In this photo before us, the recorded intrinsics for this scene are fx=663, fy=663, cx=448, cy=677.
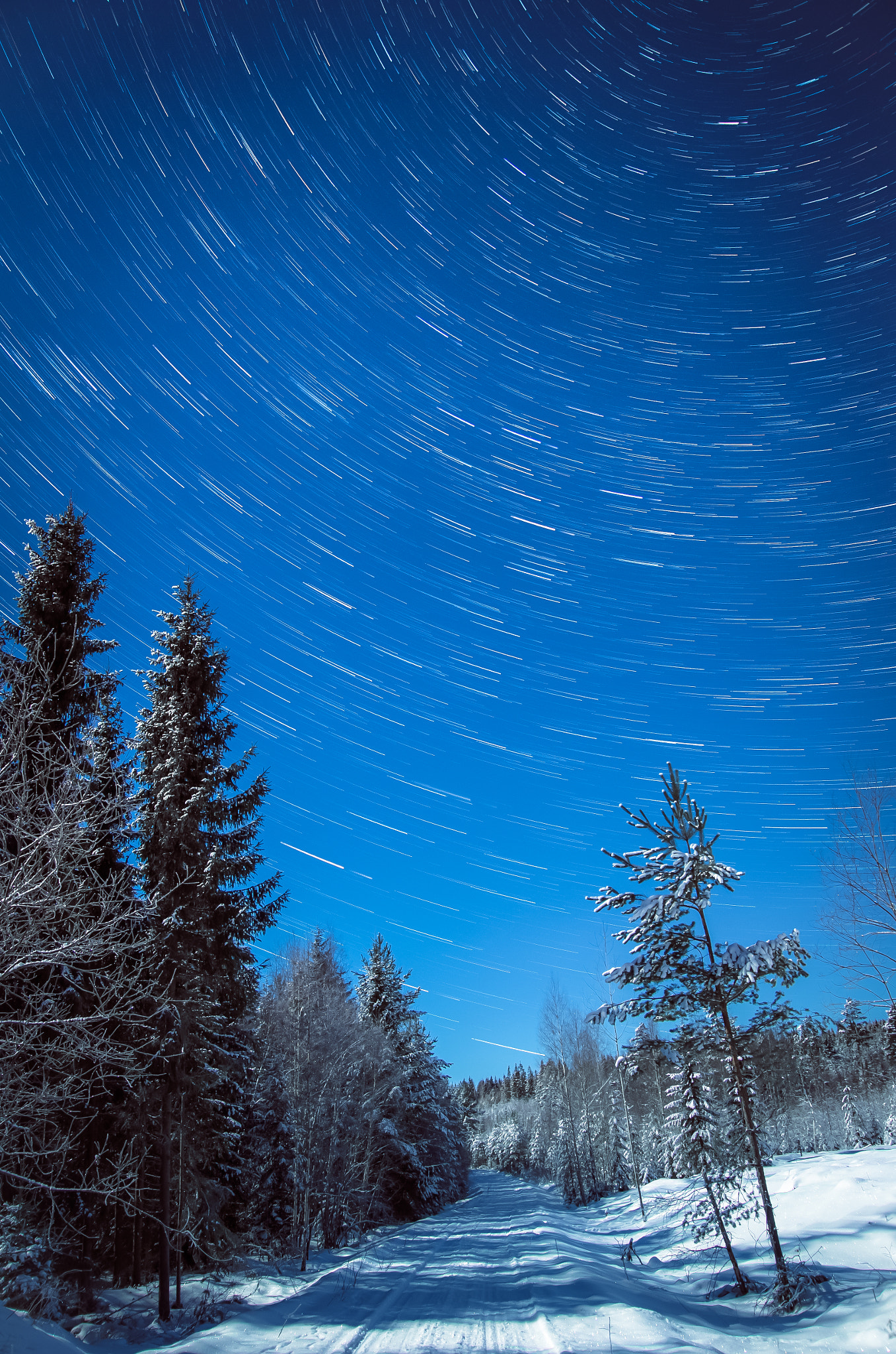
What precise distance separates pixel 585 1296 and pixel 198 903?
10.4 meters

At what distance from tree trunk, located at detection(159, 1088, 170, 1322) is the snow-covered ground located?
1.44 ft

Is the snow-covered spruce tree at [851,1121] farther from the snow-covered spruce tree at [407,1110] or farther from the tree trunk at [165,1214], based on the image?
the tree trunk at [165,1214]

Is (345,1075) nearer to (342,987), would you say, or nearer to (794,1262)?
(342,987)

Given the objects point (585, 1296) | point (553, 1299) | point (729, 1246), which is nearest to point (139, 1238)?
point (553, 1299)

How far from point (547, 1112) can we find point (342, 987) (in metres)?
55.0

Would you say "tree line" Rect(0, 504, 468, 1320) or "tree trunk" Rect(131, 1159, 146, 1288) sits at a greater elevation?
"tree line" Rect(0, 504, 468, 1320)

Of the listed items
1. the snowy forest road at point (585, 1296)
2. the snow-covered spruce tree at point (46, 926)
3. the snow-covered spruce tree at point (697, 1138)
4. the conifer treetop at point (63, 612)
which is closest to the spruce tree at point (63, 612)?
the conifer treetop at point (63, 612)

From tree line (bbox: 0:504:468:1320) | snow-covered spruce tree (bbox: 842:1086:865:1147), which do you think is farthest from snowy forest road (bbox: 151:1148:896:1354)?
snow-covered spruce tree (bbox: 842:1086:865:1147)

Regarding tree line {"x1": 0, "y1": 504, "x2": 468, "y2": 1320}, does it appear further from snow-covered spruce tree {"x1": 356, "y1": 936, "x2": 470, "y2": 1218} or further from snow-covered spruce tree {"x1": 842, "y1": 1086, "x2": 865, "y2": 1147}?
snow-covered spruce tree {"x1": 842, "y1": 1086, "x2": 865, "y2": 1147}

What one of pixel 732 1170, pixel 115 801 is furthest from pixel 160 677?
pixel 732 1170

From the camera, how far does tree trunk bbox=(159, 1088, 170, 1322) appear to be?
39.5ft

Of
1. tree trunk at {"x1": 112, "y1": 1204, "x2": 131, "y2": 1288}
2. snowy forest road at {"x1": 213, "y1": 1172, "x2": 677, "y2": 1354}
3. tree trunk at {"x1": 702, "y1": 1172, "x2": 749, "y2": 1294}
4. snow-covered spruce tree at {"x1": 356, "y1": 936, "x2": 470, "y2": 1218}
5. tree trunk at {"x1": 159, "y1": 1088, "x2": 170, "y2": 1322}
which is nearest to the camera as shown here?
snowy forest road at {"x1": 213, "y1": 1172, "x2": 677, "y2": 1354}

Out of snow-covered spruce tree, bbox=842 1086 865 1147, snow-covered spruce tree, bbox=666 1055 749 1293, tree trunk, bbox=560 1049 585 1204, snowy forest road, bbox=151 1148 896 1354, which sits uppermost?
snow-covered spruce tree, bbox=666 1055 749 1293

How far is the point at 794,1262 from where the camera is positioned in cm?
1400
